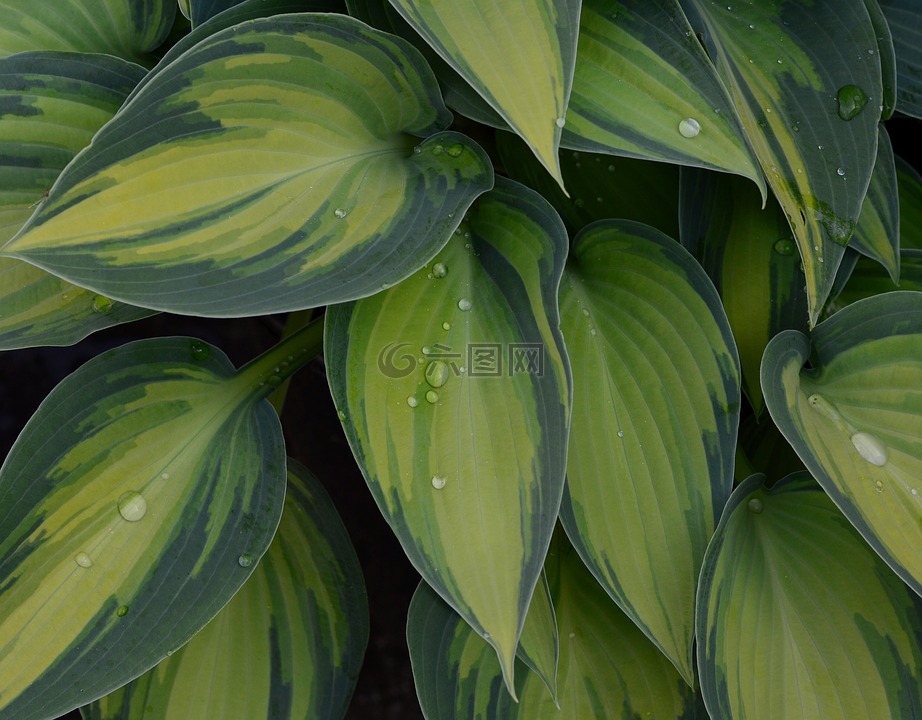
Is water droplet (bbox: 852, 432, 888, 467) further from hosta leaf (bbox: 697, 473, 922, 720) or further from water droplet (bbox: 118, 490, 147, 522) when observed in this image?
water droplet (bbox: 118, 490, 147, 522)

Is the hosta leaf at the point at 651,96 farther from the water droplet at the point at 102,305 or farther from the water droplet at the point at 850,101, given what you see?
the water droplet at the point at 102,305

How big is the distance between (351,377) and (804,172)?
45cm

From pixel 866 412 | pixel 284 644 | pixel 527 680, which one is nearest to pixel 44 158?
pixel 284 644

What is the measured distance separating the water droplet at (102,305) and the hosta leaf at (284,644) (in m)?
0.25

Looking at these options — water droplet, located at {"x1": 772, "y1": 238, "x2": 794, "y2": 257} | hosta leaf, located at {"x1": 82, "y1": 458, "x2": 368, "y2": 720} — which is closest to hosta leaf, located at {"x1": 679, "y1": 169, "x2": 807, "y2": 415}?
water droplet, located at {"x1": 772, "y1": 238, "x2": 794, "y2": 257}

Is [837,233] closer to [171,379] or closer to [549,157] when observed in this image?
[549,157]

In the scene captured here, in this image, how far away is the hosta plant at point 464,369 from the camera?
1.83ft

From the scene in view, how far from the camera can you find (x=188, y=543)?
657 mm

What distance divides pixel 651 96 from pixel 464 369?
0.27 m

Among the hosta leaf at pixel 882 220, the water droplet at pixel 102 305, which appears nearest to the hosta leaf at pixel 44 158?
the water droplet at pixel 102 305

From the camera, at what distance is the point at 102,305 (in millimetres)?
697

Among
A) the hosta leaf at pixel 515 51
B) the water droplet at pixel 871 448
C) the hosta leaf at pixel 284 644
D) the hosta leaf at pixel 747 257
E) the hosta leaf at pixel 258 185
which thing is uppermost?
the hosta leaf at pixel 515 51

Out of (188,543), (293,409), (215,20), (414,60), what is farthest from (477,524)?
(293,409)

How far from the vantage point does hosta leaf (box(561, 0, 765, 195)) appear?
0.60 metres
